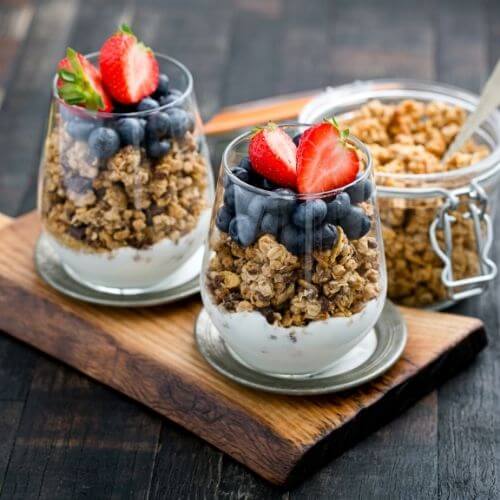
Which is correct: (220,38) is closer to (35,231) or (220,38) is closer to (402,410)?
(35,231)

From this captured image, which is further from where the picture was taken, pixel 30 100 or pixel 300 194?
pixel 30 100

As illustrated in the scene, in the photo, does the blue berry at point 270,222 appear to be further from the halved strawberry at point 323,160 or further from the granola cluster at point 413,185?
the granola cluster at point 413,185

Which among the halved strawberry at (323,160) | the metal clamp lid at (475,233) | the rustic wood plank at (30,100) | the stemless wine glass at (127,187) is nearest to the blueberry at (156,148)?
the stemless wine glass at (127,187)

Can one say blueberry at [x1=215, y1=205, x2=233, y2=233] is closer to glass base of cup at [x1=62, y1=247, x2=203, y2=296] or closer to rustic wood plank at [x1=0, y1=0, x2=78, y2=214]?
glass base of cup at [x1=62, y1=247, x2=203, y2=296]

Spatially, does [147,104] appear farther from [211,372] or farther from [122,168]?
[211,372]

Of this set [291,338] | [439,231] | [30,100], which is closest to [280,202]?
[291,338]
